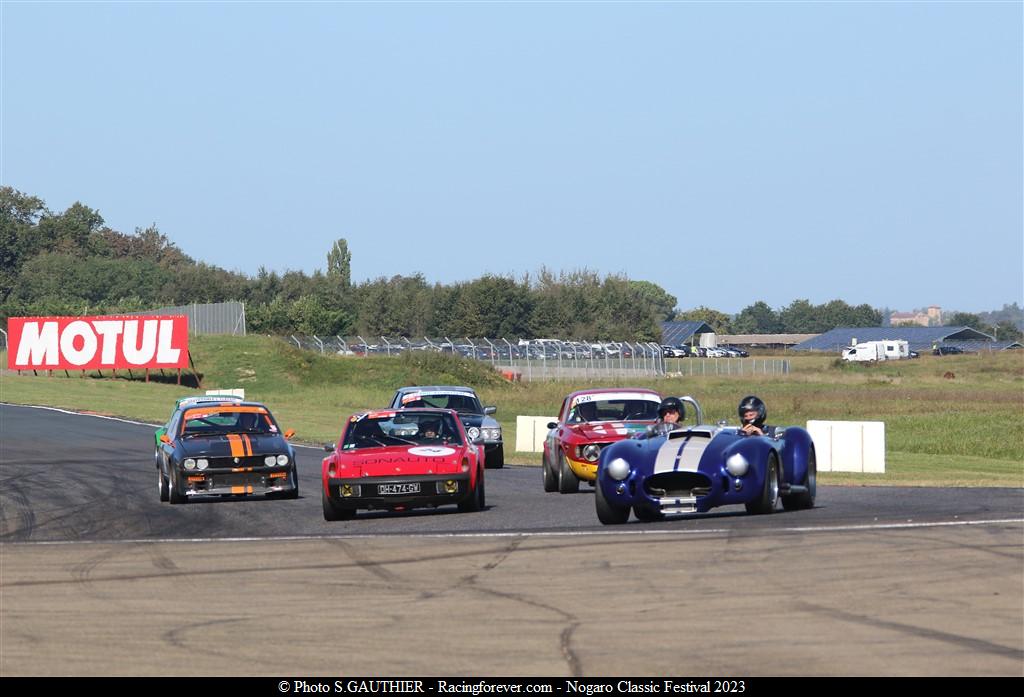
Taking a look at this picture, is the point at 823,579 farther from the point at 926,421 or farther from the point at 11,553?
the point at 926,421

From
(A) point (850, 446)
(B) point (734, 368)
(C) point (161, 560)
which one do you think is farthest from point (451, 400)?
(B) point (734, 368)

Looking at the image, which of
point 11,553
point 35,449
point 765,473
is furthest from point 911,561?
point 35,449

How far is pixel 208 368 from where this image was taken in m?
74.0

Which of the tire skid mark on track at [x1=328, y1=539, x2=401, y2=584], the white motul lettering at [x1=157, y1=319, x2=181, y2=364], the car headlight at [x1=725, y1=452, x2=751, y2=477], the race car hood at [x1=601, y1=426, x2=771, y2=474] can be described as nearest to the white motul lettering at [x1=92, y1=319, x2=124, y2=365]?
the white motul lettering at [x1=157, y1=319, x2=181, y2=364]

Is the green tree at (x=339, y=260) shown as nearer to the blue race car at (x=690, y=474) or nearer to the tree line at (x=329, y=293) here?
the tree line at (x=329, y=293)

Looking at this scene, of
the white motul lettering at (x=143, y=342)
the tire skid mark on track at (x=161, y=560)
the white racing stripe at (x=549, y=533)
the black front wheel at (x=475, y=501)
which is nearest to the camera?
the tire skid mark on track at (x=161, y=560)

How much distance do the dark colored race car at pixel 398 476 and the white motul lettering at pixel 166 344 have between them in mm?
53008

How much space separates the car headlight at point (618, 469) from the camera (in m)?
14.6

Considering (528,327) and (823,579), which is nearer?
(823,579)

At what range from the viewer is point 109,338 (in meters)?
68.8

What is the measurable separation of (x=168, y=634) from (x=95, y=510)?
10.6 meters

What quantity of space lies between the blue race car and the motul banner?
5609cm

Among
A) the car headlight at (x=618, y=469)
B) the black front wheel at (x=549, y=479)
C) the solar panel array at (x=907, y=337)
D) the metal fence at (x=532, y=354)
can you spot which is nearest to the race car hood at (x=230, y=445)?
the black front wheel at (x=549, y=479)

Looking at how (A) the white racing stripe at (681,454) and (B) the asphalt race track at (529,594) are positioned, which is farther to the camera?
(A) the white racing stripe at (681,454)
